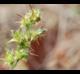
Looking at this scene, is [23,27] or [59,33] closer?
[23,27]

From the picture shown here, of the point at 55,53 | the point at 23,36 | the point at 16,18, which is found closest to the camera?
the point at 23,36

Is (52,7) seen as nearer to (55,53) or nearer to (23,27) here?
(55,53)

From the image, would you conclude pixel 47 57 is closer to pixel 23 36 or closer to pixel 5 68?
pixel 5 68

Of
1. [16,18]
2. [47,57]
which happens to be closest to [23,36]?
[16,18]

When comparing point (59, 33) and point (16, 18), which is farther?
point (59, 33)

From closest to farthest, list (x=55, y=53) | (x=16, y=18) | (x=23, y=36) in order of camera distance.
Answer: (x=23, y=36) < (x=16, y=18) < (x=55, y=53)

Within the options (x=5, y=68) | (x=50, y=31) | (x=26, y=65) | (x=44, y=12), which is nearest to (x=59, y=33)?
(x=50, y=31)
